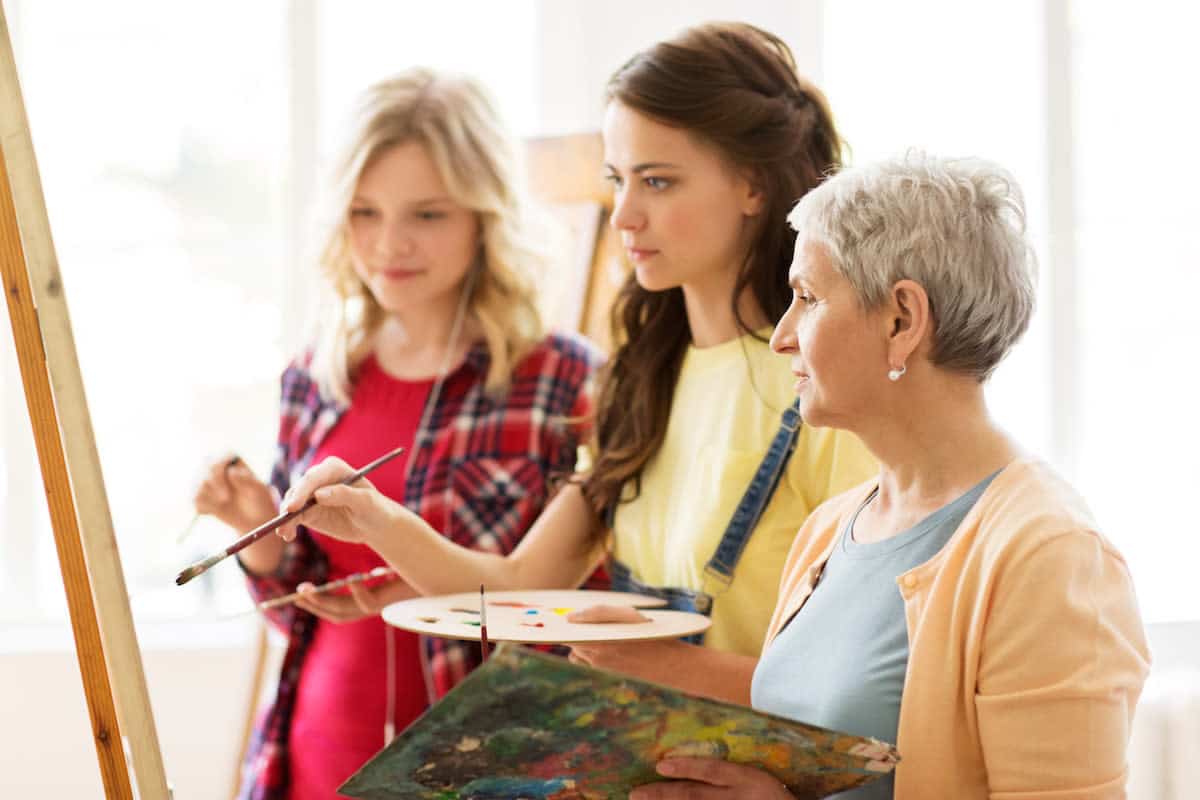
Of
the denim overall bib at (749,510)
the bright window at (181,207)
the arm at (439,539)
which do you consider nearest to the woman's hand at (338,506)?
the arm at (439,539)

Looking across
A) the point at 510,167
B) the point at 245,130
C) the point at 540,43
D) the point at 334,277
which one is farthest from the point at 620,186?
the point at 245,130

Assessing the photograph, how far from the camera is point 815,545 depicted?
1.51 metres

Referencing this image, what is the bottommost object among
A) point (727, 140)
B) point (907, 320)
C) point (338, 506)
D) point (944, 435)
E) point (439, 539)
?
point (439, 539)

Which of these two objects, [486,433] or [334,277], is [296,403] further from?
[486,433]

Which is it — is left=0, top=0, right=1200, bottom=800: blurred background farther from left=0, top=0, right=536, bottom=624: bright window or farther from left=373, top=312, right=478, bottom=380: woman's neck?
left=373, top=312, right=478, bottom=380: woman's neck

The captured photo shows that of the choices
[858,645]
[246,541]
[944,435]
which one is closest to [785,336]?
[944,435]

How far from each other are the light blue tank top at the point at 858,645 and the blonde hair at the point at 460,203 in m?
0.93

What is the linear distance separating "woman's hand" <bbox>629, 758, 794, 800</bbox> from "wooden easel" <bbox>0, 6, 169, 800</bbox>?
47 cm

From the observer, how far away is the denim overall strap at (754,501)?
5.57 ft

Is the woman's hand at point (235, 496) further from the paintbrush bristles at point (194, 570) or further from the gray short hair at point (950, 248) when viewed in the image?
the gray short hair at point (950, 248)

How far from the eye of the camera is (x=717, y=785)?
1226 mm

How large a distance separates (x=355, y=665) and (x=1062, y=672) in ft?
4.35

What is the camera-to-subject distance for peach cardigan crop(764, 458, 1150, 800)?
43.7 inches

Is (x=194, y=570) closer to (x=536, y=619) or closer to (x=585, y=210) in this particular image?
(x=536, y=619)
